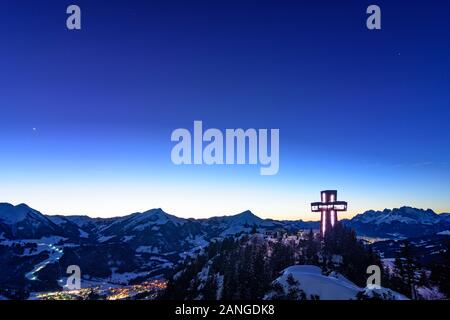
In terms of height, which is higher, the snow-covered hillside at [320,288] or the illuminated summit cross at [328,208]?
the illuminated summit cross at [328,208]

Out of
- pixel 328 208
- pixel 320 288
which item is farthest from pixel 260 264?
pixel 320 288

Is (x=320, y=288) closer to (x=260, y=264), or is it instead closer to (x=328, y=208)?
(x=260, y=264)

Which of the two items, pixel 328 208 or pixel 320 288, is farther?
pixel 328 208

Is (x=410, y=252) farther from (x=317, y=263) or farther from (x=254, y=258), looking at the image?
(x=254, y=258)

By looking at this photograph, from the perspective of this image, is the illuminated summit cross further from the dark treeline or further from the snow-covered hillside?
the snow-covered hillside

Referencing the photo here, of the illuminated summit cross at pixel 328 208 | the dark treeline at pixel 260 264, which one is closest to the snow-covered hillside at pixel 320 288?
the dark treeline at pixel 260 264

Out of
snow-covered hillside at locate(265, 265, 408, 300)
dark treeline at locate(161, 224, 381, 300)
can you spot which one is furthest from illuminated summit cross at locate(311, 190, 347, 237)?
snow-covered hillside at locate(265, 265, 408, 300)

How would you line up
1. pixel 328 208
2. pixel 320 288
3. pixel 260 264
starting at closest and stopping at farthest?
pixel 320 288 → pixel 260 264 → pixel 328 208

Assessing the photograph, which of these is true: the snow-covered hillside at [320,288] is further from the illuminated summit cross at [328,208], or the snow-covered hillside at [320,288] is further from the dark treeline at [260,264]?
the illuminated summit cross at [328,208]

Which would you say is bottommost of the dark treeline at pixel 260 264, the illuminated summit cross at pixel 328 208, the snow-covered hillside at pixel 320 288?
Answer: the dark treeline at pixel 260 264
